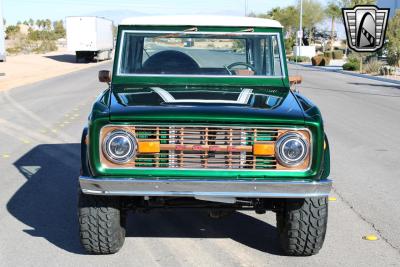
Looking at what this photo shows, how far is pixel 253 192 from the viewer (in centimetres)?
455

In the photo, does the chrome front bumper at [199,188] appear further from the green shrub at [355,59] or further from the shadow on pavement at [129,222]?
the green shrub at [355,59]

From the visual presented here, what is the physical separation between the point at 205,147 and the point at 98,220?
3.24 ft

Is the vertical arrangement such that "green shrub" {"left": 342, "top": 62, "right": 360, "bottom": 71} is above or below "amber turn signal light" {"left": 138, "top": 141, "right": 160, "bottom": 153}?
below

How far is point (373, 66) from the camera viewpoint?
36750 millimetres

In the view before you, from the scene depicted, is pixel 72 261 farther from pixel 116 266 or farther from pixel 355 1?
pixel 355 1

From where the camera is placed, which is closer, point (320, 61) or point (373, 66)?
point (373, 66)

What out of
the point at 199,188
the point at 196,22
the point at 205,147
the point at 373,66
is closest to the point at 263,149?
the point at 205,147

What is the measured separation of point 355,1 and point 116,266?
5083 centimetres

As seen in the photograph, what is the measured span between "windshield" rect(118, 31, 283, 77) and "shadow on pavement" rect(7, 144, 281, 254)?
138 centimetres

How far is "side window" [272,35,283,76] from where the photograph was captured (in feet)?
19.7

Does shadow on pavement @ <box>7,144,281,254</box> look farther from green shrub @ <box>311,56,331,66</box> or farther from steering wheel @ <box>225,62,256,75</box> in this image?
green shrub @ <box>311,56,331,66</box>

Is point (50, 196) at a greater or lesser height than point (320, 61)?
greater

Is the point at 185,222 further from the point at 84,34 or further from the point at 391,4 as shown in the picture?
the point at 391,4

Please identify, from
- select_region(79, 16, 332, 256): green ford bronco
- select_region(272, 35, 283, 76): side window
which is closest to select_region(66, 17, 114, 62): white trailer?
select_region(272, 35, 283, 76): side window
